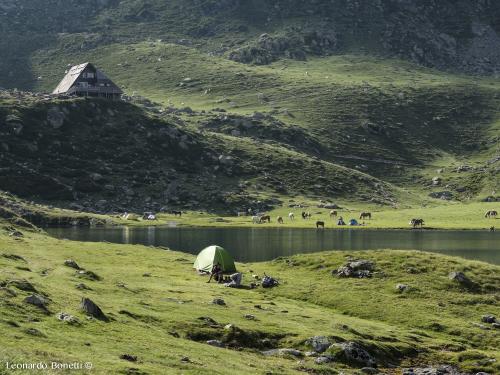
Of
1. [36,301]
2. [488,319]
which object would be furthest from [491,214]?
[36,301]

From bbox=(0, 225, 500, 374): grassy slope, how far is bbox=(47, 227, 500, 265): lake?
2463 cm

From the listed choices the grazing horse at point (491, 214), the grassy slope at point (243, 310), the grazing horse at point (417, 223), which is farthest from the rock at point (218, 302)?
the grazing horse at point (491, 214)

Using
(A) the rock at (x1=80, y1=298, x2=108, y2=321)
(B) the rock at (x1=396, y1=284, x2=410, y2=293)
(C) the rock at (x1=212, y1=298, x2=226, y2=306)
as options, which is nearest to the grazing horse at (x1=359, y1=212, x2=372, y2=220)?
(B) the rock at (x1=396, y1=284, x2=410, y2=293)

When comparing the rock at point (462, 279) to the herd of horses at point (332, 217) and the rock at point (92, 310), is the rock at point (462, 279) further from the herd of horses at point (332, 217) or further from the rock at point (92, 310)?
the herd of horses at point (332, 217)

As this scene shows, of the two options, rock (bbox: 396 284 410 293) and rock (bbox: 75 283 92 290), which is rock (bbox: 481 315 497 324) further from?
rock (bbox: 75 283 92 290)

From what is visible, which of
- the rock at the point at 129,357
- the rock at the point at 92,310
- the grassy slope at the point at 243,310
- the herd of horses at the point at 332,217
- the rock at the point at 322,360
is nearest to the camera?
the rock at the point at 129,357

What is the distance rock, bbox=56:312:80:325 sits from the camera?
34.7m

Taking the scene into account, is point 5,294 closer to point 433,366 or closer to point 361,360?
point 361,360

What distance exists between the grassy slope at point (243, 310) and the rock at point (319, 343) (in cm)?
85

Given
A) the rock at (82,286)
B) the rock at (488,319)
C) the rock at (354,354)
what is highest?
the rock at (82,286)

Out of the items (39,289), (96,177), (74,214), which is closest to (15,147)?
(96,177)

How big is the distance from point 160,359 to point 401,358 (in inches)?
714

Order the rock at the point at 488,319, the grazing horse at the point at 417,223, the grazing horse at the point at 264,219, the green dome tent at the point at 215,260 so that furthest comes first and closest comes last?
the grazing horse at the point at 264,219
the grazing horse at the point at 417,223
the green dome tent at the point at 215,260
the rock at the point at 488,319

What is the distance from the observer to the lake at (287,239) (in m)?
101
